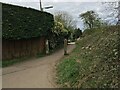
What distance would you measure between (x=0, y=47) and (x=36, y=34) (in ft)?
14.4

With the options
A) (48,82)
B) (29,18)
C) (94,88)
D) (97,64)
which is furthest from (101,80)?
(29,18)

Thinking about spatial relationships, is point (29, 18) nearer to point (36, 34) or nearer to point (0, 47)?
point (36, 34)

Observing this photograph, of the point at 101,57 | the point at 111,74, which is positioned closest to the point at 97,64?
the point at 101,57

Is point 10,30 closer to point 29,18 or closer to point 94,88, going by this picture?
point 29,18

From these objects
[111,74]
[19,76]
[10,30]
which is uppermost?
[10,30]

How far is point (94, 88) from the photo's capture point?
671 centimetres

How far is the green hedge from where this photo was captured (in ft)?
51.0

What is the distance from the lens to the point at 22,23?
17.3m

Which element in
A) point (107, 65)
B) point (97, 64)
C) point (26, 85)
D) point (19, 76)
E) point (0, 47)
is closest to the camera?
point (107, 65)

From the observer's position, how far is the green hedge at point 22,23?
15531 mm

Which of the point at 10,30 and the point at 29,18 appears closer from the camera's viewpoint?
the point at 10,30

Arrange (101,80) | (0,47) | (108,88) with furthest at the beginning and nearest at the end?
1. (0,47)
2. (101,80)
3. (108,88)

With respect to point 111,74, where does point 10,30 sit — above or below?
above

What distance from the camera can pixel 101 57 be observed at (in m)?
8.47
